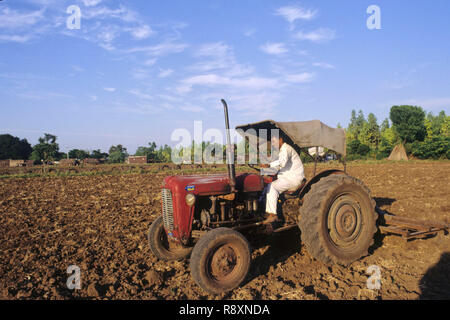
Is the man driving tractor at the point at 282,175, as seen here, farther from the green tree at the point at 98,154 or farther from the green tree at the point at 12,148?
the green tree at the point at 12,148

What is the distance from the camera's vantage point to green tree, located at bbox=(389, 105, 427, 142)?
164 feet

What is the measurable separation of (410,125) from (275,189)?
55.7 meters

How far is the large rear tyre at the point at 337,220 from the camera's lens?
4148 mm

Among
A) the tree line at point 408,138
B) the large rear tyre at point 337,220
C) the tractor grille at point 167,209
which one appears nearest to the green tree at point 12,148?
the tree line at point 408,138

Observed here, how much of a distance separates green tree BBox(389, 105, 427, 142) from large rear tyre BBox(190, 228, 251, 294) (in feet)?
183

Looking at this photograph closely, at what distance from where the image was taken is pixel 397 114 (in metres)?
56.2

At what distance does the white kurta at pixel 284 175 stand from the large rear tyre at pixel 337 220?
426 mm

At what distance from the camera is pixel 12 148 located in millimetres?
68938

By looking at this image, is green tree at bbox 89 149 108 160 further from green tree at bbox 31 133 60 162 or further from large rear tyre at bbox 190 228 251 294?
large rear tyre at bbox 190 228 251 294

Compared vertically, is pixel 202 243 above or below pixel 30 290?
above
